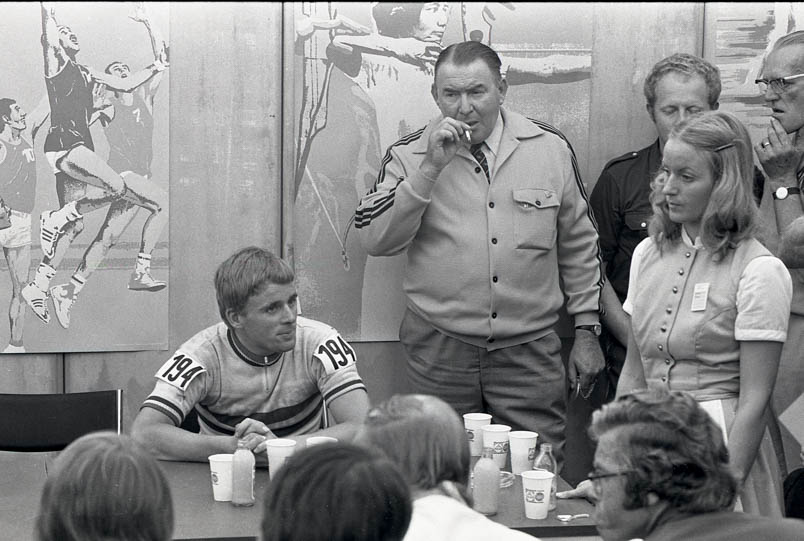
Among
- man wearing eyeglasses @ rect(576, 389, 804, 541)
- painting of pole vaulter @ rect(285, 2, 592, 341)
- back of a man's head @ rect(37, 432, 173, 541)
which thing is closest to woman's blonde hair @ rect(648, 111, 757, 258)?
man wearing eyeglasses @ rect(576, 389, 804, 541)

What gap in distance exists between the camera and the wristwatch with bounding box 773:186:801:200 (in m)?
3.56

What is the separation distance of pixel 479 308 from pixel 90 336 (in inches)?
59.9

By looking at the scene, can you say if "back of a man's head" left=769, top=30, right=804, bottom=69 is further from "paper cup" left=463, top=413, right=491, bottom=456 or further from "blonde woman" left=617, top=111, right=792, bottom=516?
"paper cup" left=463, top=413, right=491, bottom=456

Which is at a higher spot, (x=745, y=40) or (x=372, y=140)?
(x=745, y=40)

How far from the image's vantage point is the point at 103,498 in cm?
157

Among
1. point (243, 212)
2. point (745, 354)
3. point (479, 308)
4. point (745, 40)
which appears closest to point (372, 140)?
point (243, 212)

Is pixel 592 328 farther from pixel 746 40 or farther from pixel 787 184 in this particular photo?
pixel 746 40

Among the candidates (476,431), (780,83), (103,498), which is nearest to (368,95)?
(780,83)

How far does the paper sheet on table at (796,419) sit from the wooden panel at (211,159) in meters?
2.10

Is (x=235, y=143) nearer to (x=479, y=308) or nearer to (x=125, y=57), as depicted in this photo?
(x=125, y=57)

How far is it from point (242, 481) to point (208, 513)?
115 millimetres

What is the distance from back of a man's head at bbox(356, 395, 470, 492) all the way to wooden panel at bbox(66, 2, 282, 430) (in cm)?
230

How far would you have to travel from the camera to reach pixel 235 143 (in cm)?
426

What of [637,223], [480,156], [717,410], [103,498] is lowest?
[717,410]
